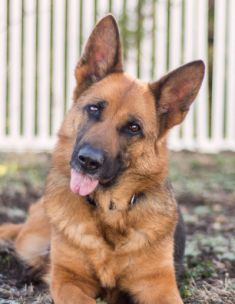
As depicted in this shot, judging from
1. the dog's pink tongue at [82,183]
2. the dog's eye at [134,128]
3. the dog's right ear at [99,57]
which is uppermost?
the dog's right ear at [99,57]

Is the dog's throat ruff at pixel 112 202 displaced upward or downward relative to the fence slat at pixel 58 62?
downward

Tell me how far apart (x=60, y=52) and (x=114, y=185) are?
7.37 metres

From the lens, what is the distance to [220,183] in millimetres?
9414

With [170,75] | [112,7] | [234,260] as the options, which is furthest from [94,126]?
[112,7]

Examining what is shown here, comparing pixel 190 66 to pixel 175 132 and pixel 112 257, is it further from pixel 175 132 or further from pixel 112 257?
pixel 175 132

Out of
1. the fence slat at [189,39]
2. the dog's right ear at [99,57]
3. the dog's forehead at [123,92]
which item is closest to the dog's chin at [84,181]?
the dog's forehead at [123,92]

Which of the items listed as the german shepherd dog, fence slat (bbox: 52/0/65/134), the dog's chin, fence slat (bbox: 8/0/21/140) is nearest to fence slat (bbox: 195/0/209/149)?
fence slat (bbox: 52/0/65/134)

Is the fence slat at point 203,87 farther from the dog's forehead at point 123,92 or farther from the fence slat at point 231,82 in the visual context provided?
the dog's forehead at point 123,92

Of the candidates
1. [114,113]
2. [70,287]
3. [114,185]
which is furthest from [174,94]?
[70,287]

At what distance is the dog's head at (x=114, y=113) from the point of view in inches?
175

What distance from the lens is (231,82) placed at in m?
12.5

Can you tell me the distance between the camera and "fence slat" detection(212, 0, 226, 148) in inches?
485

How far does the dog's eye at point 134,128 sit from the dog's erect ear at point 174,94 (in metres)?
0.19

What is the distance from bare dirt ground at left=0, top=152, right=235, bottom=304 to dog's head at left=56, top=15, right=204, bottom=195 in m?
0.92
